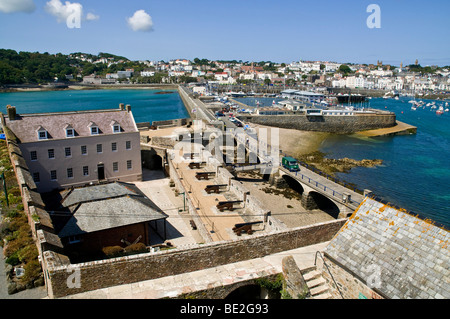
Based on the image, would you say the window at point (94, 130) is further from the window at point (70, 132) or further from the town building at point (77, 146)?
the window at point (70, 132)

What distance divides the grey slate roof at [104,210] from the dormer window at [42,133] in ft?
25.4

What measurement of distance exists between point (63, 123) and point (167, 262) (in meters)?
19.8

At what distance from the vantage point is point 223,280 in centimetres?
1207

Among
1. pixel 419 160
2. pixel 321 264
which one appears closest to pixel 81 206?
pixel 321 264

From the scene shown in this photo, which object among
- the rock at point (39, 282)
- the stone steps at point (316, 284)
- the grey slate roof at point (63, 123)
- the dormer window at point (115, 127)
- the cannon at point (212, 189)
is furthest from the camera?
the dormer window at point (115, 127)

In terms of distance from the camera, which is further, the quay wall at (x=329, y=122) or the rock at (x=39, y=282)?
the quay wall at (x=329, y=122)

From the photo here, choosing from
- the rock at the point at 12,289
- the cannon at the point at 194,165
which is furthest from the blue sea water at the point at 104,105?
the rock at the point at 12,289

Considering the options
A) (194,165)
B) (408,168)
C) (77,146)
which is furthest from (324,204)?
(77,146)

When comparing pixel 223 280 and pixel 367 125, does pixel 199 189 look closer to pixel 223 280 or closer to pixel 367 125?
pixel 223 280

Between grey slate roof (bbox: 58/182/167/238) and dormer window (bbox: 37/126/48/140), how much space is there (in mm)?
7752

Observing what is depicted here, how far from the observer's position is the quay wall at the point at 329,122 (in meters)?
70.4

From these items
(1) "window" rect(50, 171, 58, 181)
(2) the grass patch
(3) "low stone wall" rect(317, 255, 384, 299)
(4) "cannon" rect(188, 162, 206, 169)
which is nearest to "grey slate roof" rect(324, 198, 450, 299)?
(3) "low stone wall" rect(317, 255, 384, 299)

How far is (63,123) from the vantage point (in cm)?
2714

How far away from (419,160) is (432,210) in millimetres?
22106
